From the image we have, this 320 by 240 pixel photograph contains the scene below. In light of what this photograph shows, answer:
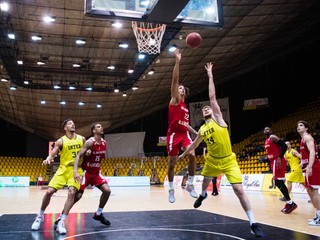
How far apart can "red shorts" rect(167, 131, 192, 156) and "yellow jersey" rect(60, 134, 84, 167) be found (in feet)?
5.28

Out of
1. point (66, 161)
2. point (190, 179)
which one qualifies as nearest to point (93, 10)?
point (66, 161)

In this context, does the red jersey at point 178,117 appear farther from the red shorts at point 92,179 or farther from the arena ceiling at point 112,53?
the arena ceiling at point 112,53

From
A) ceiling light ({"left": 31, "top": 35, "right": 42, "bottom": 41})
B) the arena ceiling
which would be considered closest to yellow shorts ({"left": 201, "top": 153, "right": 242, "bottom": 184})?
the arena ceiling

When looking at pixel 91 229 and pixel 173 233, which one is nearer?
pixel 173 233

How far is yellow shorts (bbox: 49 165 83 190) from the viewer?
5.91 metres

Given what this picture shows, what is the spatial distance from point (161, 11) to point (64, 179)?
3.87 metres

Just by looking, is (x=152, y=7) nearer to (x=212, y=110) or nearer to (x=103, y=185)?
(x=212, y=110)

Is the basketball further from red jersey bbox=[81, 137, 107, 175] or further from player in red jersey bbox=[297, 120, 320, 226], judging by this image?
player in red jersey bbox=[297, 120, 320, 226]

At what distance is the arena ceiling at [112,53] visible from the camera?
588 inches

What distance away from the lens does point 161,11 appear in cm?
728

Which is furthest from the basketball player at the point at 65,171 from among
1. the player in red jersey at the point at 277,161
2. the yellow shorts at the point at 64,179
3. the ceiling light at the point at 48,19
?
the ceiling light at the point at 48,19

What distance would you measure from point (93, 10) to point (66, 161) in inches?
133

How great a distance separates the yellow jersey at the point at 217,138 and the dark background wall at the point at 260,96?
846 inches

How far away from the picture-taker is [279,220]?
264 inches
